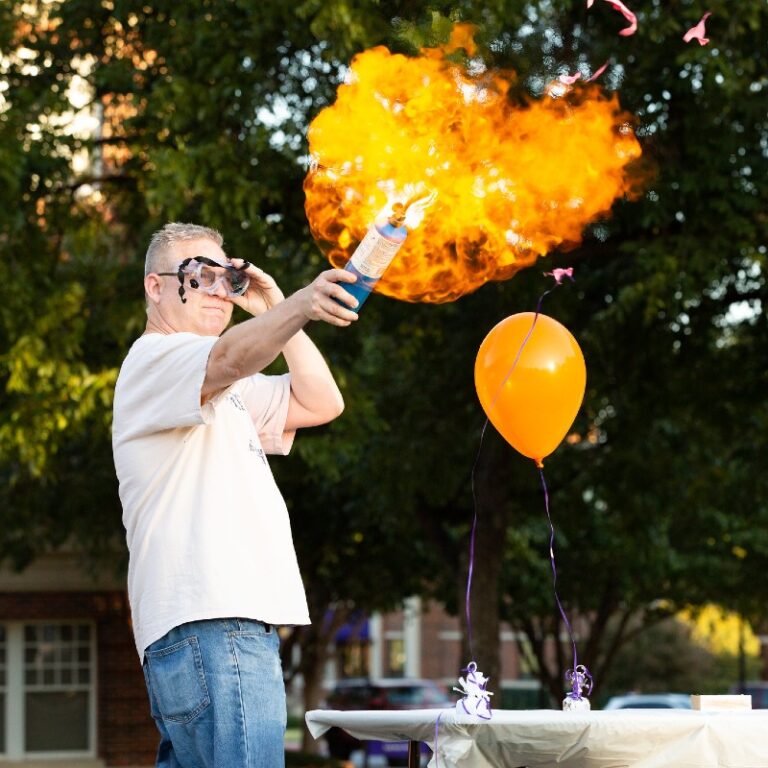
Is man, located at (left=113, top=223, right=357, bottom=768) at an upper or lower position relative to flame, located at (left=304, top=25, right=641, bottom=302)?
lower

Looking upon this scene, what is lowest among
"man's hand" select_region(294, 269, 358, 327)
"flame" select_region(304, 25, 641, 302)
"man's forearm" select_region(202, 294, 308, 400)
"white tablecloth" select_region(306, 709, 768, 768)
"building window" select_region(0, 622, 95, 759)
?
"building window" select_region(0, 622, 95, 759)

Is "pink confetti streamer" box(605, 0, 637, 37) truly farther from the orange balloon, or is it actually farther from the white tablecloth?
the white tablecloth

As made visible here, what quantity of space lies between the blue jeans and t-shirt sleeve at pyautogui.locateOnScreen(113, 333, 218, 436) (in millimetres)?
510

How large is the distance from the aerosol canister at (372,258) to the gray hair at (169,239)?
2.21ft

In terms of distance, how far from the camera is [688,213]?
1222cm

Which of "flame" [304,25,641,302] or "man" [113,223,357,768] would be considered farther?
"flame" [304,25,641,302]

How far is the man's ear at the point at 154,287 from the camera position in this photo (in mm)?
3838

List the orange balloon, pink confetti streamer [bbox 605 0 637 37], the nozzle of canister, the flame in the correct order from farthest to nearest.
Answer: the orange balloon → pink confetti streamer [bbox 605 0 637 37] → the flame → the nozzle of canister

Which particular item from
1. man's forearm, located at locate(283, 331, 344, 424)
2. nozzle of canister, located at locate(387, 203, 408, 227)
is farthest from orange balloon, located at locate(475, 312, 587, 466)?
nozzle of canister, located at locate(387, 203, 408, 227)

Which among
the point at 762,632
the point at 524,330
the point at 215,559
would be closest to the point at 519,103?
the point at 524,330

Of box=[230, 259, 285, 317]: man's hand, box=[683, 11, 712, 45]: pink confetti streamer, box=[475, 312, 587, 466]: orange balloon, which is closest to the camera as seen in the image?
box=[230, 259, 285, 317]: man's hand

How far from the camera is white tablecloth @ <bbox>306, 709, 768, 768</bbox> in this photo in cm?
483

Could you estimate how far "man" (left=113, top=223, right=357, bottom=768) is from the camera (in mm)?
3428

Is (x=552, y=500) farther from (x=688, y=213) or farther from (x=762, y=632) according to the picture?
(x=762, y=632)
